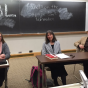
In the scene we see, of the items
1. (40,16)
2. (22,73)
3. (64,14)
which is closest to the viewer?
(22,73)

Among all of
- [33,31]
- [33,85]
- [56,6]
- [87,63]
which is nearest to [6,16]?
[33,31]

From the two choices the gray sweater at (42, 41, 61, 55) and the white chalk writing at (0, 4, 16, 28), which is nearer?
the gray sweater at (42, 41, 61, 55)

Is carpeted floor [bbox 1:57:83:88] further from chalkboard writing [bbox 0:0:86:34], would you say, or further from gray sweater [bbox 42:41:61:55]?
chalkboard writing [bbox 0:0:86:34]

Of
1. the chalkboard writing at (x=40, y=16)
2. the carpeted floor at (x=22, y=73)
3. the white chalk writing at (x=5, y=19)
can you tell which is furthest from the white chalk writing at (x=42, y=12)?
the carpeted floor at (x=22, y=73)

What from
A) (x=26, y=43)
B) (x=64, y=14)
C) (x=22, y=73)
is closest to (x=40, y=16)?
(x=64, y=14)

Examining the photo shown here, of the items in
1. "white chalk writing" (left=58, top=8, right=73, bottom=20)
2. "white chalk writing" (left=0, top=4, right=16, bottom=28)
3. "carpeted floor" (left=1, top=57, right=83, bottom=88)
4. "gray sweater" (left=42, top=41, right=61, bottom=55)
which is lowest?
"carpeted floor" (left=1, top=57, right=83, bottom=88)

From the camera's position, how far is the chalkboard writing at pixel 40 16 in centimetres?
469

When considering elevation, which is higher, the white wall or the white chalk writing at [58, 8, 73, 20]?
the white chalk writing at [58, 8, 73, 20]

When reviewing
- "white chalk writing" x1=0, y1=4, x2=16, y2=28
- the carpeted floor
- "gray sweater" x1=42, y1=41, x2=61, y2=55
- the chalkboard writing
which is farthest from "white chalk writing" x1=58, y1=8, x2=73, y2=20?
"gray sweater" x1=42, y1=41, x2=61, y2=55

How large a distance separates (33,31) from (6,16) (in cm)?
102

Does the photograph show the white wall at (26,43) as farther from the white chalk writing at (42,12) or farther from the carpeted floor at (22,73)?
the white chalk writing at (42,12)

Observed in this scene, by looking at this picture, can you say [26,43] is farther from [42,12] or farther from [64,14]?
[64,14]

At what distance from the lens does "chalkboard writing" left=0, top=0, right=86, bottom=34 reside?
4688mm

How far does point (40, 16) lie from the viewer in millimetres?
5004
